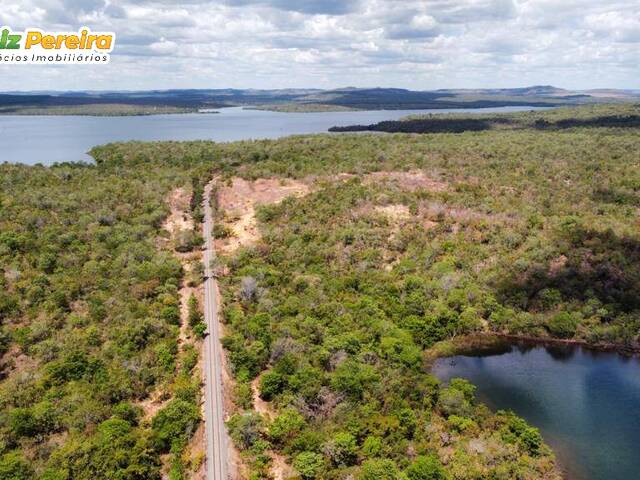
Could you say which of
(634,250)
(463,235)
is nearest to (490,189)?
(463,235)

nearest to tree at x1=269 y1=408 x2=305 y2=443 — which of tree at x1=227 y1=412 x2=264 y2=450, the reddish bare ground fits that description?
tree at x1=227 y1=412 x2=264 y2=450

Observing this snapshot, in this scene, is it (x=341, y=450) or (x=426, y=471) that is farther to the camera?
(x=341, y=450)

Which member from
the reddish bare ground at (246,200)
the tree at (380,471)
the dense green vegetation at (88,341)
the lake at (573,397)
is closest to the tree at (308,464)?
the tree at (380,471)

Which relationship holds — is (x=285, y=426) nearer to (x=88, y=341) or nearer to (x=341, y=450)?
(x=341, y=450)

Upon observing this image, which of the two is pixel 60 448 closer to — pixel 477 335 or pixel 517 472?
pixel 517 472

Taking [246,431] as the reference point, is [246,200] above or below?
above

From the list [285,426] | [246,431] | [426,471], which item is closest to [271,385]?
[285,426]

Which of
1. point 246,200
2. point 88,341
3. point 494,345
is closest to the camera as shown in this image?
point 88,341

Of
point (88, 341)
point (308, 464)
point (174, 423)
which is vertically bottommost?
point (308, 464)
